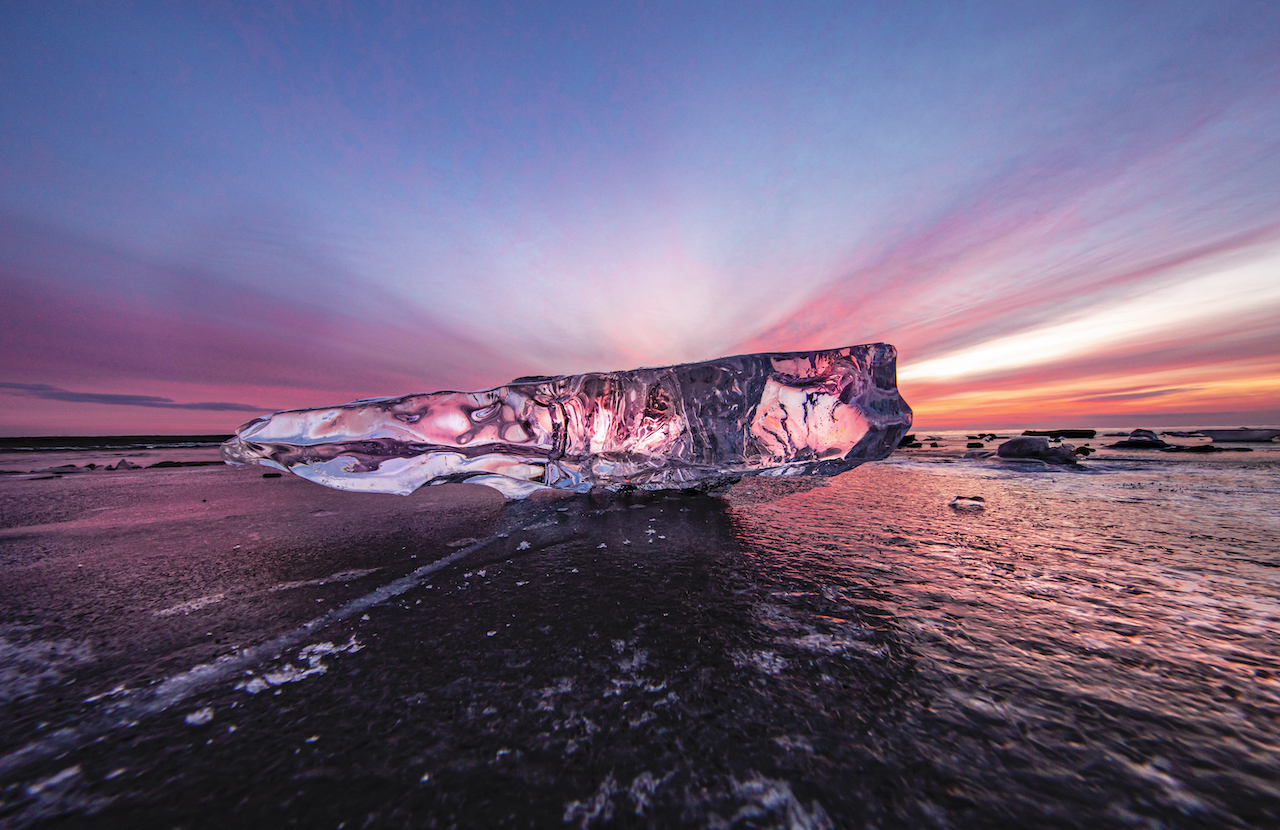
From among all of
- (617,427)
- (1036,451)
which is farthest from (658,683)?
(1036,451)

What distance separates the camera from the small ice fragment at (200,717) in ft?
2.41

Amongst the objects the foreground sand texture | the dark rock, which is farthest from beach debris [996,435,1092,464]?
the foreground sand texture

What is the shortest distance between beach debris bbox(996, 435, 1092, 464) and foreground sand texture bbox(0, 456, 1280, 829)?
4360 mm

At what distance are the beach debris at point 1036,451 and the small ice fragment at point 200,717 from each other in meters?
7.63

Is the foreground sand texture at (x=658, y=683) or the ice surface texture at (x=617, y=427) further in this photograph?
the ice surface texture at (x=617, y=427)

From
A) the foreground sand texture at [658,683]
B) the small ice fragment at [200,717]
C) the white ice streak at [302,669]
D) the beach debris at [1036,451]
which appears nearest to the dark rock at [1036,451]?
the beach debris at [1036,451]

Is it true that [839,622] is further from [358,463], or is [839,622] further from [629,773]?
[358,463]

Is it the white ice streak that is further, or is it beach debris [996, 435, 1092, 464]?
beach debris [996, 435, 1092, 464]

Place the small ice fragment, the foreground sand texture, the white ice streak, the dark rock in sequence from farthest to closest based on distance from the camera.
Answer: the dark rock
the white ice streak
the small ice fragment
the foreground sand texture

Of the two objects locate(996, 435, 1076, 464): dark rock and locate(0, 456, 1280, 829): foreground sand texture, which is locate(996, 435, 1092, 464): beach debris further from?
locate(0, 456, 1280, 829): foreground sand texture

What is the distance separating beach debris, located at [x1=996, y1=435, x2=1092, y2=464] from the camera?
17.1 feet

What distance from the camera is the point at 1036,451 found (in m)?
5.61

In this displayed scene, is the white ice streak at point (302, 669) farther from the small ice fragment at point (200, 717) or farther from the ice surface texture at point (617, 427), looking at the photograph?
the ice surface texture at point (617, 427)

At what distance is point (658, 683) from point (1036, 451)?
7369 millimetres
